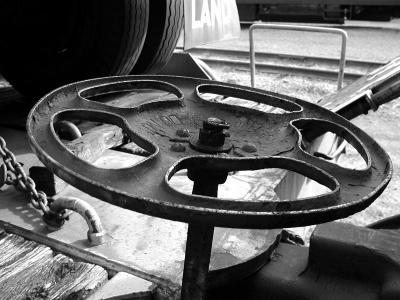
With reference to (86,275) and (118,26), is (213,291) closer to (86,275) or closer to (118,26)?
(86,275)

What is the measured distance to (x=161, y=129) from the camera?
135cm

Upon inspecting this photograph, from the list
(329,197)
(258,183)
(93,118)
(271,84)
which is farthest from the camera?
(271,84)

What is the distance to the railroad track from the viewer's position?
24.3ft

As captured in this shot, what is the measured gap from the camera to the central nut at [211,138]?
124cm

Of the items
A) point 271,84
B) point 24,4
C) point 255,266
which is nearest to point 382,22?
point 271,84

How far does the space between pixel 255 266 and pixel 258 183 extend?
55cm

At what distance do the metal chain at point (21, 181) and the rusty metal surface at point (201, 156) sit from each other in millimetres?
511

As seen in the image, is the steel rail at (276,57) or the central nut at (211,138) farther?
the steel rail at (276,57)

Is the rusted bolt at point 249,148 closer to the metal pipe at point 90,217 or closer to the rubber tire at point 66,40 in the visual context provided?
the metal pipe at point 90,217

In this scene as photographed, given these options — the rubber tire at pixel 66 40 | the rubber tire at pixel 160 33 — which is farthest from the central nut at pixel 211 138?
the rubber tire at pixel 160 33

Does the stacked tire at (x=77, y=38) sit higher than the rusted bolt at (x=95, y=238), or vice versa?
the stacked tire at (x=77, y=38)

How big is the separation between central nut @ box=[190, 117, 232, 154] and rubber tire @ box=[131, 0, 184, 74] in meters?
1.98

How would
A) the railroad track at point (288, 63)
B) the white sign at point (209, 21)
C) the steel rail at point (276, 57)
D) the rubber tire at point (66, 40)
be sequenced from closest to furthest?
1. the rubber tire at point (66, 40)
2. the white sign at point (209, 21)
3. the railroad track at point (288, 63)
4. the steel rail at point (276, 57)

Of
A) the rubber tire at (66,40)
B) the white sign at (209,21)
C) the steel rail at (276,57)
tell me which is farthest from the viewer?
the steel rail at (276,57)
